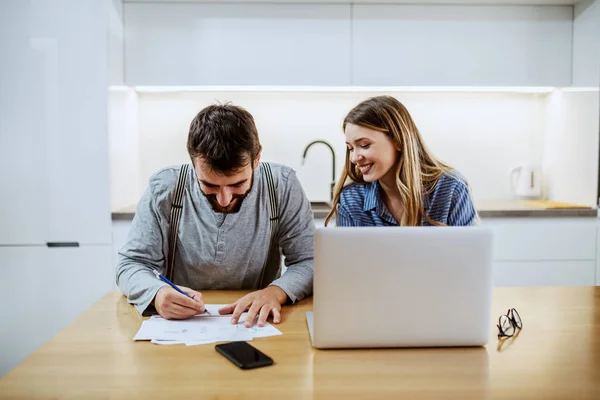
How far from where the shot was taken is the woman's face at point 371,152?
6.26ft

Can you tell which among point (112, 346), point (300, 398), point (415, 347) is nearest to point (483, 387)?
point (415, 347)

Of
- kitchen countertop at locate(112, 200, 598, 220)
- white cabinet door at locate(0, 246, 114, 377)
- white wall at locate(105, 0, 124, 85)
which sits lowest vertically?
white cabinet door at locate(0, 246, 114, 377)

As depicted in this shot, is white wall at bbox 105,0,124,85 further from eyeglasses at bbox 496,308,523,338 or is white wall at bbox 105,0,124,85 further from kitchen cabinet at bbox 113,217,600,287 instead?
eyeglasses at bbox 496,308,523,338

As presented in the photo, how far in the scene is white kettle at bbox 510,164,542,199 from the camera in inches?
131

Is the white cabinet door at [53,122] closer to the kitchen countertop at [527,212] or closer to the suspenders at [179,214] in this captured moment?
the kitchen countertop at [527,212]

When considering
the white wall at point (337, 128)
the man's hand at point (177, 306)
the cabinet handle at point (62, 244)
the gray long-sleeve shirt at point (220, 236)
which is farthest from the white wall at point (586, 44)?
the cabinet handle at point (62, 244)

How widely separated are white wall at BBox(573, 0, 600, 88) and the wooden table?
2.06 m

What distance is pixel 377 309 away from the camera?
43.7 inches

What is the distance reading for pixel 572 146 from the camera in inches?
123

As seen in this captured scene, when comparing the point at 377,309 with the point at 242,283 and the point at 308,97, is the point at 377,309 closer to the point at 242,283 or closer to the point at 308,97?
the point at 242,283

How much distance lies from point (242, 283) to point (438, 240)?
2.53ft

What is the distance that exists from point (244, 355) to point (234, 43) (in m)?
2.22

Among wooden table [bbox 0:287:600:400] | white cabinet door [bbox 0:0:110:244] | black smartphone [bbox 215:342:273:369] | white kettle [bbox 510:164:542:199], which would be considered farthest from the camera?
white kettle [bbox 510:164:542:199]

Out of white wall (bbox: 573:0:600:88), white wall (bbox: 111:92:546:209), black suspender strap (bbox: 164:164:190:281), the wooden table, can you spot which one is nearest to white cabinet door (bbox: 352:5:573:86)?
white wall (bbox: 573:0:600:88)
